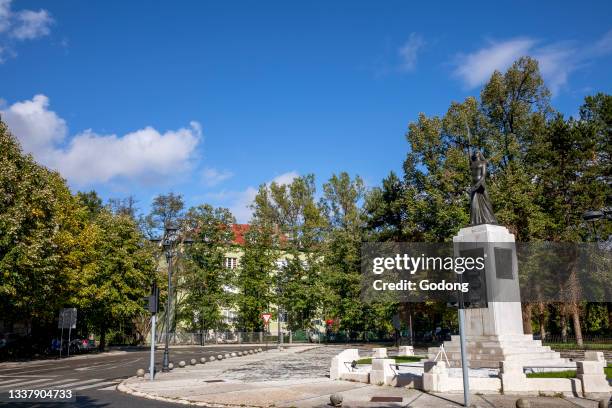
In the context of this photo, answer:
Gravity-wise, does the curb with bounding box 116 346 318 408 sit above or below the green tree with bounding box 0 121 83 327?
below

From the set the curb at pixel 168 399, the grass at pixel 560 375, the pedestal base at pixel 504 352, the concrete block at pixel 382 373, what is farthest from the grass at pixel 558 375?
the curb at pixel 168 399

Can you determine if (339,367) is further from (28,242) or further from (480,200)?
(28,242)

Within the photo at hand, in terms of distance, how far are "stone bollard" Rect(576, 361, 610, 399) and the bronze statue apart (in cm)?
918

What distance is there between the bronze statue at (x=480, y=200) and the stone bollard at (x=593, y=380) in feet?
30.1

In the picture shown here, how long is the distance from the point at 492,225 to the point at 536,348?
17.7 feet

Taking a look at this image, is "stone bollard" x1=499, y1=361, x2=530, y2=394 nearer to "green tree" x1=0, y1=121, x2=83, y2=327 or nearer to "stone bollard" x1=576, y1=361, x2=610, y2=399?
"stone bollard" x1=576, y1=361, x2=610, y2=399

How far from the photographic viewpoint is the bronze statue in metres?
22.1

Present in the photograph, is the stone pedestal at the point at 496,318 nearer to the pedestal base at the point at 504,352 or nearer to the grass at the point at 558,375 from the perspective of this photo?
the pedestal base at the point at 504,352

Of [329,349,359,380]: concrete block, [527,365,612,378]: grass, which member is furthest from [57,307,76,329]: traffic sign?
[527,365,612,378]: grass

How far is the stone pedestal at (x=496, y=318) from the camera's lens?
18.9m

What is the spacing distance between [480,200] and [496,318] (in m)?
5.66

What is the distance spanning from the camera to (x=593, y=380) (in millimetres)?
13461

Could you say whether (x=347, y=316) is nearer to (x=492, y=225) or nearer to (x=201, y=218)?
(x=201, y=218)


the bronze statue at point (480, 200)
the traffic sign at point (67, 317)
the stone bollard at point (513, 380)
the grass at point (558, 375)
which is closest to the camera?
the stone bollard at point (513, 380)
